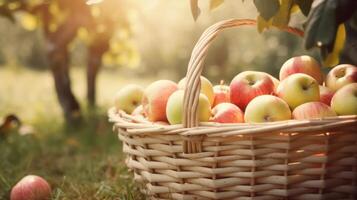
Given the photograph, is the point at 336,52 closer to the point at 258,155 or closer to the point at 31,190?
the point at 258,155

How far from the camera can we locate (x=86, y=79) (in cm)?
504

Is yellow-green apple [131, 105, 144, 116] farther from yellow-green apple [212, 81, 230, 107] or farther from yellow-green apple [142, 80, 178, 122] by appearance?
yellow-green apple [212, 81, 230, 107]

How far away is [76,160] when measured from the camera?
3.05 meters

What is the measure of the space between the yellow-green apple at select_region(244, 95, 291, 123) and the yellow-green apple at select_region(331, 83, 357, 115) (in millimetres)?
158

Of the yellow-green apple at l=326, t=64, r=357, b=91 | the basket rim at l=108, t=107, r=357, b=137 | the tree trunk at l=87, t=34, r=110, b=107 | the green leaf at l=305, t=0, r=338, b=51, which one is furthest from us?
the tree trunk at l=87, t=34, r=110, b=107

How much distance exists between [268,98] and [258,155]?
8.3 inches

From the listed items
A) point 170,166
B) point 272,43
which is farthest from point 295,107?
point 272,43

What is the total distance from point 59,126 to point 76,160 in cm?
129

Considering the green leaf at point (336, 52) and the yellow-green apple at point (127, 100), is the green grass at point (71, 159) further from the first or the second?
the green leaf at point (336, 52)

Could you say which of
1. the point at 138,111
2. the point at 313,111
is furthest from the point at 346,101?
the point at 138,111

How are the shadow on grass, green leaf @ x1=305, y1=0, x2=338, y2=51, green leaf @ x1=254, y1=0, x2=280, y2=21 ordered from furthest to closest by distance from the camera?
the shadow on grass
green leaf @ x1=254, y1=0, x2=280, y2=21
green leaf @ x1=305, y1=0, x2=338, y2=51

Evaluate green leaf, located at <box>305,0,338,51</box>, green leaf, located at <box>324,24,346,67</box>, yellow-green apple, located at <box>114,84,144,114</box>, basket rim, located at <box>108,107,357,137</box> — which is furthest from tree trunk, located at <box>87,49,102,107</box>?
Answer: green leaf, located at <box>305,0,338,51</box>

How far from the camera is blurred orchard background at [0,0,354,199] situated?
8.59 ft

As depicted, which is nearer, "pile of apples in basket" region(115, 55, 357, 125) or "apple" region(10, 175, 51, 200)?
"pile of apples in basket" region(115, 55, 357, 125)
